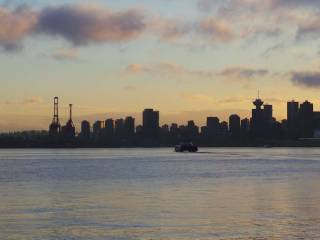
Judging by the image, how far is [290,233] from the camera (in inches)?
1134

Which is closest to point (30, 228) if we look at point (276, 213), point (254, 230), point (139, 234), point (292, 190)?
point (139, 234)

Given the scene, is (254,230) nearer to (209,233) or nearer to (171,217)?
(209,233)

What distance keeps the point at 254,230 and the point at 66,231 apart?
26.0 ft

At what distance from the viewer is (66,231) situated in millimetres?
29875

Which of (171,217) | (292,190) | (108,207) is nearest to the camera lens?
(171,217)

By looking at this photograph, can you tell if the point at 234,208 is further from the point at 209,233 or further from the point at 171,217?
the point at 209,233

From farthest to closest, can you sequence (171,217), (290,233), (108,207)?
(108,207)
(171,217)
(290,233)

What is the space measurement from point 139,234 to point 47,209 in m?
11.7

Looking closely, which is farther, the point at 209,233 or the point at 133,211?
the point at 133,211

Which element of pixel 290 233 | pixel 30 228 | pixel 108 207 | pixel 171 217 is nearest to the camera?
pixel 290 233

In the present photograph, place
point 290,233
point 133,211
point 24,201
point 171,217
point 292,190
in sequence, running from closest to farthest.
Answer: point 290,233, point 171,217, point 133,211, point 24,201, point 292,190

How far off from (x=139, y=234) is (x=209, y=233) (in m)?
2.89

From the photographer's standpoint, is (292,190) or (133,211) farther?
(292,190)

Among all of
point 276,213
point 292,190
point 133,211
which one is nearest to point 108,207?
point 133,211
